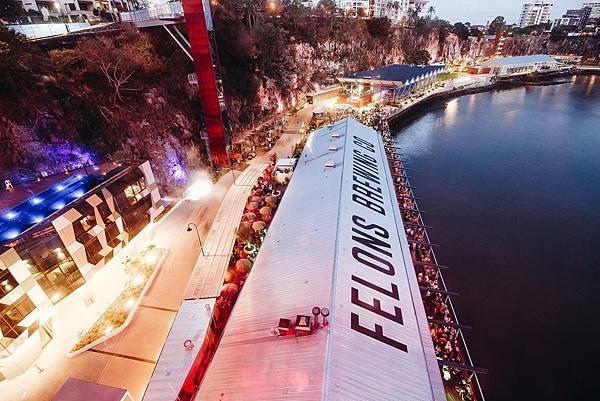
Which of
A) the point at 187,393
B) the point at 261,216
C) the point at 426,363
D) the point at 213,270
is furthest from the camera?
the point at 261,216

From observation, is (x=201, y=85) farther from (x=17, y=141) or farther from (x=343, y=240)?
(x=343, y=240)

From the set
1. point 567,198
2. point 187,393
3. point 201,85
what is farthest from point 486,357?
point 201,85

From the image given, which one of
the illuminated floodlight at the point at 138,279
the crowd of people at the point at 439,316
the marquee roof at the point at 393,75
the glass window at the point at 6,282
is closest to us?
the glass window at the point at 6,282

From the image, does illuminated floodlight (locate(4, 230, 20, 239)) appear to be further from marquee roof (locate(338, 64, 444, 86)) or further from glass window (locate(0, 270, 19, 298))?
marquee roof (locate(338, 64, 444, 86))

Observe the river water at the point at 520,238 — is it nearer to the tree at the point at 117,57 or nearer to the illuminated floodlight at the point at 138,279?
the illuminated floodlight at the point at 138,279

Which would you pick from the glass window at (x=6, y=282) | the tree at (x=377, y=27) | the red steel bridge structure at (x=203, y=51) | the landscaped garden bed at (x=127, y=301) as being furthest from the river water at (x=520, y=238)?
the tree at (x=377, y=27)

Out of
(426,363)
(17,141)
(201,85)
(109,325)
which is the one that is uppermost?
(201,85)
